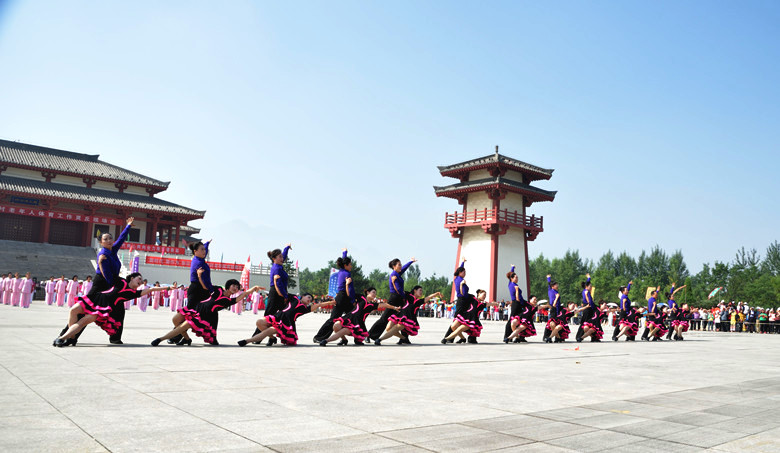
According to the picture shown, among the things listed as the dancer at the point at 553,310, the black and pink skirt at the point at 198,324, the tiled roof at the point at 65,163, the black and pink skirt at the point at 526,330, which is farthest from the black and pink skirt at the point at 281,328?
the tiled roof at the point at 65,163

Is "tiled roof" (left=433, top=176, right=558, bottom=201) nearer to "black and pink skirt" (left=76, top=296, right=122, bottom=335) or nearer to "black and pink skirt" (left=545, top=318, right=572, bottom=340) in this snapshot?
"black and pink skirt" (left=545, top=318, right=572, bottom=340)

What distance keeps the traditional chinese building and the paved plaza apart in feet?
128

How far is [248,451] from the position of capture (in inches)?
126

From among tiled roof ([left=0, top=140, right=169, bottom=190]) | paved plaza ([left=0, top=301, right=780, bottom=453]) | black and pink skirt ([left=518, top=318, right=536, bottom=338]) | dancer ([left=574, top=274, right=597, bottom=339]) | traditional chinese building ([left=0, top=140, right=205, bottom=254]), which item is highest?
tiled roof ([left=0, top=140, right=169, bottom=190])

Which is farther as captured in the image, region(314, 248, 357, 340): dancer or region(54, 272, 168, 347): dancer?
region(314, 248, 357, 340): dancer

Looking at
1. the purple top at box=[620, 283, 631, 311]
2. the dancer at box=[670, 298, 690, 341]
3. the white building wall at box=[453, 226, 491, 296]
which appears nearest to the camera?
the purple top at box=[620, 283, 631, 311]

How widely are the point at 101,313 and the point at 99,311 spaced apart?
44 millimetres

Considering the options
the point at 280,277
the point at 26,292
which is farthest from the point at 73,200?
the point at 280,277

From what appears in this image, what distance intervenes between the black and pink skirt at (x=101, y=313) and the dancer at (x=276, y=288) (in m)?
2.28

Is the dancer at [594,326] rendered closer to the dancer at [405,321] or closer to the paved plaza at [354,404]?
the dancer at [405,321]

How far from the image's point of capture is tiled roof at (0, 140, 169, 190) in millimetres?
44094

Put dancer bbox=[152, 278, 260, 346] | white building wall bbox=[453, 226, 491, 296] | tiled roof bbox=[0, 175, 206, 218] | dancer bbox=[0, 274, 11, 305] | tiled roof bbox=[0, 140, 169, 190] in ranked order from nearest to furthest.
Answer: dancer bbox=[152, 278, 260, 346], dancer bbox=[0, 274, 11, 305], tiled roof bbox=[0, 175, 206, 218], white building wall bbox=[453, 226, 491, 296], tiled roof bbox=[0, 140, 169, 190]

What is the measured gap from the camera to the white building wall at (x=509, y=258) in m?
42.5

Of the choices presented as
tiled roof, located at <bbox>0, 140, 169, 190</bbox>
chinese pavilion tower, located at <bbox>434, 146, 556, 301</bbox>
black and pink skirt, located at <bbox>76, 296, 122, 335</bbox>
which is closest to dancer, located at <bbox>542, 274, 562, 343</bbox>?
black and pink skirt, located at <bbox>76, 296, 122, 335</bbox>
